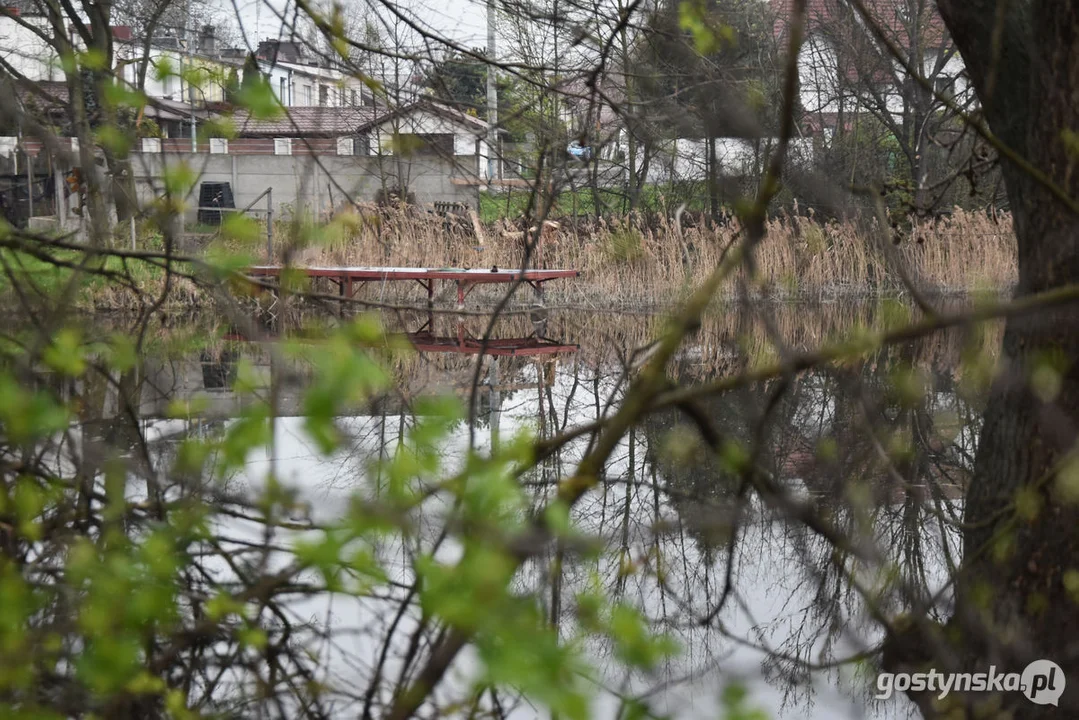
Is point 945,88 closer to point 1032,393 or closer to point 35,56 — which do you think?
point 1032,393

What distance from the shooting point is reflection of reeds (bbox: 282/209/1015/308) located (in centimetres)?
1324

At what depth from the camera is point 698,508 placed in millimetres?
3318

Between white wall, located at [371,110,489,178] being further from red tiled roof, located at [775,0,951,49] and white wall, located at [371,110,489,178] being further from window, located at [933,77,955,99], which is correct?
window, located at [933,77,955,99]

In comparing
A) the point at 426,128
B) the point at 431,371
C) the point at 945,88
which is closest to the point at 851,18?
the point at 945,88

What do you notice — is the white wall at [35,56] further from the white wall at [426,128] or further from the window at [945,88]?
the window at [945,88]

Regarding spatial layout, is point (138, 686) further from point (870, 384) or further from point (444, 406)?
point (870, 384)

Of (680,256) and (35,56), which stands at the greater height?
(35,56)

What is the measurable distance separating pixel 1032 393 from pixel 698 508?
1136mm

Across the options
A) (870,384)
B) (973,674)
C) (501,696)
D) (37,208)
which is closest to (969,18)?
(973,674)

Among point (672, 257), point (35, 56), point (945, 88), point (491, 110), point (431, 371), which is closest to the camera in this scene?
point (35, 56)

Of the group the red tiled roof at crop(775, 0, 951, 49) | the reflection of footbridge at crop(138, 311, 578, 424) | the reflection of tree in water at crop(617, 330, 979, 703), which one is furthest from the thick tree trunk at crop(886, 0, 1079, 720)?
the reflection of footbridge at crop(138, 311, 578, 424)

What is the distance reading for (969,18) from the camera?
2559 mm

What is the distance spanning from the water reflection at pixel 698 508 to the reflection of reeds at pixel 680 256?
6.15 m

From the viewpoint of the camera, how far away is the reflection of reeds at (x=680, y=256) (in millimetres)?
13242
